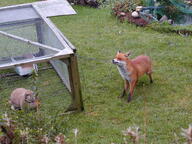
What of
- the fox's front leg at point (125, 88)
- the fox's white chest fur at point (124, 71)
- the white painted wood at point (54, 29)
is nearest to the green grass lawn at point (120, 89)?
the fox's front leg at point (125, 88)

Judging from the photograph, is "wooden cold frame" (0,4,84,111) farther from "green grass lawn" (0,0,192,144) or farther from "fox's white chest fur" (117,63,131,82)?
"fox's white chest fur" (117,63,131,82)

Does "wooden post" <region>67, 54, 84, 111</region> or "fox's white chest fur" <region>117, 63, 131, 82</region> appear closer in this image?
"wooden post" <region>67, 54, 84, 111</region>

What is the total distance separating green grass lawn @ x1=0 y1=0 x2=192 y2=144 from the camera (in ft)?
16.5

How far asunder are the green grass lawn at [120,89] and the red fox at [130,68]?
0.23 meters

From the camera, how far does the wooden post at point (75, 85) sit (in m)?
5.13

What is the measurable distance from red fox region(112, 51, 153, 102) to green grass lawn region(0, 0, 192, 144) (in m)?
0.23

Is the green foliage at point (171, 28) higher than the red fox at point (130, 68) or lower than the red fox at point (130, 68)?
lower

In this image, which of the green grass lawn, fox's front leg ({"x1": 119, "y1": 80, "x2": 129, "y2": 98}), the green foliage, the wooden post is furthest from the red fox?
the green foliage

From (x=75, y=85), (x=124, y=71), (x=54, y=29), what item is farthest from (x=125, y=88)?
(x=54, y=29)

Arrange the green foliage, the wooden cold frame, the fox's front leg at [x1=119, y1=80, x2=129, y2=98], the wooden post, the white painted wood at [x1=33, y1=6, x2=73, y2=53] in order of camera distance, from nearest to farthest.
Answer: the wooden cold frame
the wooden post
the white painted wood at [x1=33, y1=6, x2=73, y2=53]
the fox's front leg at [x1=119, y1=80, x2=129, y2=98]
the green foliage

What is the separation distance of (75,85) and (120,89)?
1121 millimetres

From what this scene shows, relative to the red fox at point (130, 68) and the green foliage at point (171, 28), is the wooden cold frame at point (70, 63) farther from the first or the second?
the green foliage at point (171, 28)

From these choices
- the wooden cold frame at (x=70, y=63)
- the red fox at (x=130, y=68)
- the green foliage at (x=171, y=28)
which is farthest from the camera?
the green foliage at (x=171, y=28)

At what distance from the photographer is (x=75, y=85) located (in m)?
5.30
